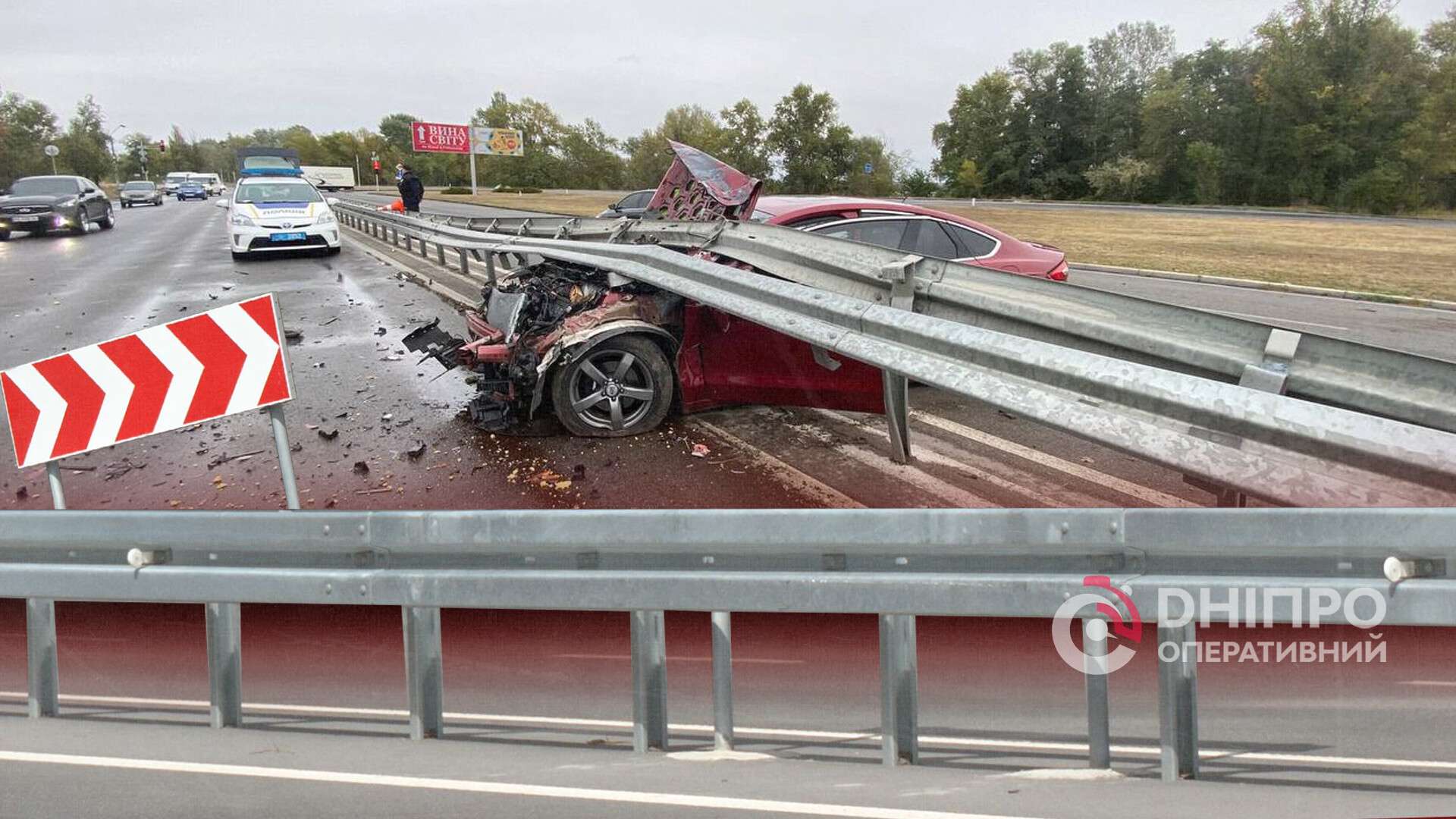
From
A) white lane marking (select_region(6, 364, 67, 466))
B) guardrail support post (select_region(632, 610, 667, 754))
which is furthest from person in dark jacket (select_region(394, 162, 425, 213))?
guardrail support post (select_region(632, 610, 667, 754))

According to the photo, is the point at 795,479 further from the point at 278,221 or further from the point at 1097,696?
the point at 278,221

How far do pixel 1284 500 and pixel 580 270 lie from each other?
5.54 m

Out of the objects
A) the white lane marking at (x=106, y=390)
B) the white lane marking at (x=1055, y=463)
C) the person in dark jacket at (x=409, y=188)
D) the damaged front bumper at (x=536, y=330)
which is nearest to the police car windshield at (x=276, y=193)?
the person in dark jacket at (x=409, y=188)

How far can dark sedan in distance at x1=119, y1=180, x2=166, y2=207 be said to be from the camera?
55.4 m

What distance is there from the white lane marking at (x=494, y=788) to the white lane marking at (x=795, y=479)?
263cm

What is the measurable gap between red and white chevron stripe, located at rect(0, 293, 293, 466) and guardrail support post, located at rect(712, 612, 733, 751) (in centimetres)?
234

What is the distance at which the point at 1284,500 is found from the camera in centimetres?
331

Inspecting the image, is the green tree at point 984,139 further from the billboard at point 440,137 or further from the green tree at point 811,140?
the billboard at point 440,137

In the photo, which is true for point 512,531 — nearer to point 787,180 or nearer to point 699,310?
point 699,310

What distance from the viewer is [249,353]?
4.45 meters

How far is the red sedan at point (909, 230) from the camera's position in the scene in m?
7.96

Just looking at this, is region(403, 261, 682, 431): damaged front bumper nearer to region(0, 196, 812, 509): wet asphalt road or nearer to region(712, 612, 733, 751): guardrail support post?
region(0, 196, 812, 509): wet asphalt road

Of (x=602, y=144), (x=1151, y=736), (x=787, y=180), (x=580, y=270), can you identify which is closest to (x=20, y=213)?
(x=580, y=270)

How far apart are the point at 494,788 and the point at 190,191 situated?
77162mm
